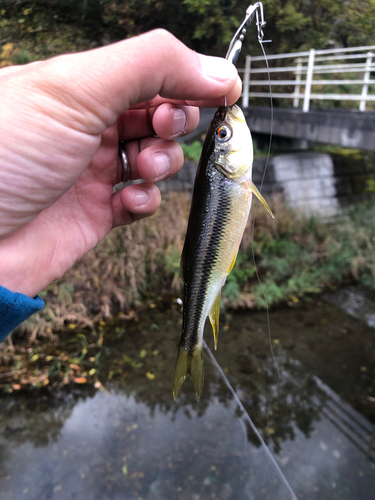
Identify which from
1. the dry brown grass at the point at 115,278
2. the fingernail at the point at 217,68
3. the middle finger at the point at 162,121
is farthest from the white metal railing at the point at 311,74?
the fingernail at the point at 217,68

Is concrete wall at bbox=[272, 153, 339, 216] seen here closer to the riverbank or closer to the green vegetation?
the riverbank

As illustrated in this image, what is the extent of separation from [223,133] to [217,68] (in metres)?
0.28

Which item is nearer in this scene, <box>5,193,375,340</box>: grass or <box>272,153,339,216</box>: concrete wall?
<box>5,193,375,340</box>: grass

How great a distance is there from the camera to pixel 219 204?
5.05 feet

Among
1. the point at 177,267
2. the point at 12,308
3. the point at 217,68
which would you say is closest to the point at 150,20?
the point at 177,267

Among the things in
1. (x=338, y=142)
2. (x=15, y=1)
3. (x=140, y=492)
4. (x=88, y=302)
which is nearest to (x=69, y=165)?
(x=140, y=492)

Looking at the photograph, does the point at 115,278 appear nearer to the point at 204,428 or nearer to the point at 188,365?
the point at 204,428

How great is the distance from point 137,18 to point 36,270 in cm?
807

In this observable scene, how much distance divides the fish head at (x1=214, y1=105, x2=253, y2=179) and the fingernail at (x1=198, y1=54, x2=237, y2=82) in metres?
0.13

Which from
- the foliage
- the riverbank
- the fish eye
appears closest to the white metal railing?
the foliage

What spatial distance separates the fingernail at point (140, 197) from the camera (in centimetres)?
220

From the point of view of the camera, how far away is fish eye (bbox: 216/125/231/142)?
154cm

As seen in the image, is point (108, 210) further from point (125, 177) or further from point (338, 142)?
point (338, 142)

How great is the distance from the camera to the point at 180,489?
341 cm
